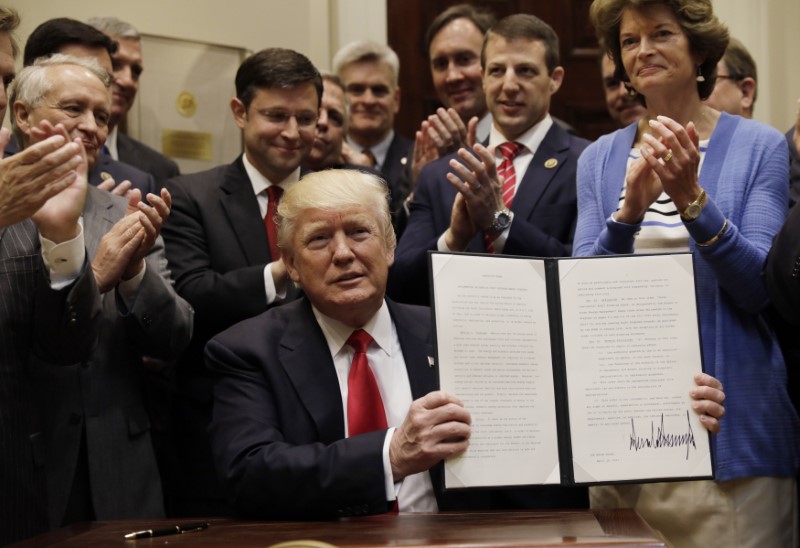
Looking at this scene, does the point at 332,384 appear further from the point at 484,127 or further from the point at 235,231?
the point at 484,127

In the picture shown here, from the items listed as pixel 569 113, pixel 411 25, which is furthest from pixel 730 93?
pixel 411 25

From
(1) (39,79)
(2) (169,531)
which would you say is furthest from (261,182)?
(2) (169,531)

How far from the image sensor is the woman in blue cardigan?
10.3ft

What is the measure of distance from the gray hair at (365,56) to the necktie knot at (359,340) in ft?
8.58

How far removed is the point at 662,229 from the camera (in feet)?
11.1

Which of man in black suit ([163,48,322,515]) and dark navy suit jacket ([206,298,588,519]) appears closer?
dark navy suit jacket ([206,298,588,519])

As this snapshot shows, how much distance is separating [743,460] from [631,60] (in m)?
1.24

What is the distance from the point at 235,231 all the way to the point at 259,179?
9.9 inches

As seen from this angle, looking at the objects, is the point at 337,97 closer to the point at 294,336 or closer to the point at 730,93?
the point at 730,93

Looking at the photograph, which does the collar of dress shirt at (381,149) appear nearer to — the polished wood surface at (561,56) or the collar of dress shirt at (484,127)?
the collar of dress shirt at (484,127)

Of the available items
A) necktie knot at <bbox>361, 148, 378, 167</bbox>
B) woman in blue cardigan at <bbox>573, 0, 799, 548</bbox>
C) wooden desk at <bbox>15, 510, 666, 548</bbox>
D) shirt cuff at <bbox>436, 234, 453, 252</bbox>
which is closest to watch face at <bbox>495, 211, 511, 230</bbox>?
shirt cuff at <bbox>436, 234, 453, 252</bbox>

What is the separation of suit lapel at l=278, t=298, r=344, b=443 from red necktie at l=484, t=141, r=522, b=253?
3.96 ft

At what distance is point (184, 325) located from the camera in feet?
12.2

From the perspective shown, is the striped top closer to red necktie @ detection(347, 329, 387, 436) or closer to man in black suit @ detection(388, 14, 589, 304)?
man in black suit @ detection(388, 14, 589, 304)
